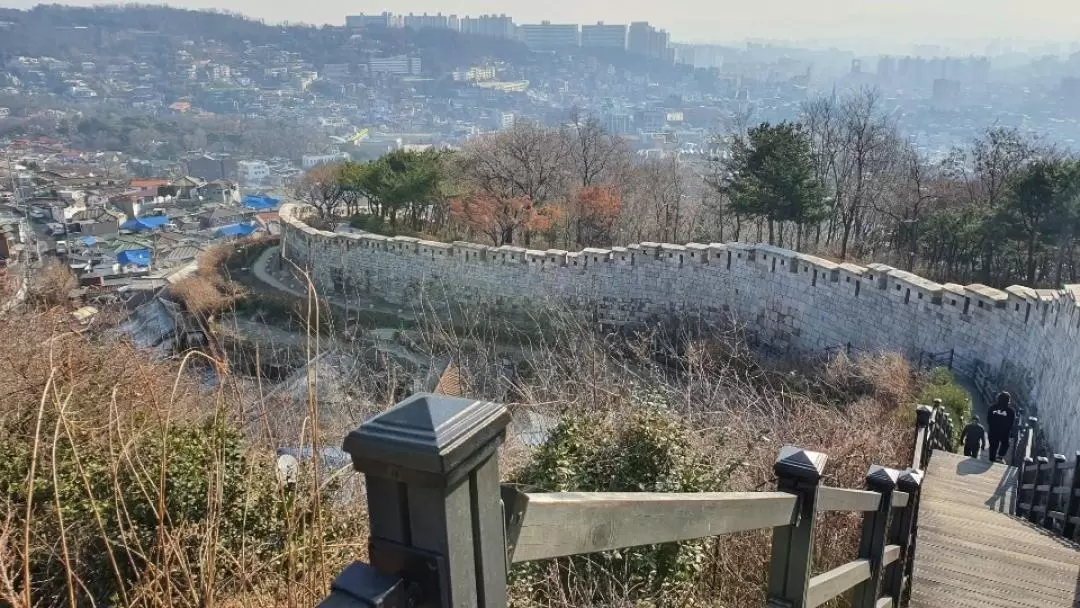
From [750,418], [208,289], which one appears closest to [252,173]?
[208,289]

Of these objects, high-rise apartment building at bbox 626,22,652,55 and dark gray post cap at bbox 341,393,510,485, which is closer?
dark gray post cap at bbox 341,393,510,485

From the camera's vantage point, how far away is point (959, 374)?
1030 cm

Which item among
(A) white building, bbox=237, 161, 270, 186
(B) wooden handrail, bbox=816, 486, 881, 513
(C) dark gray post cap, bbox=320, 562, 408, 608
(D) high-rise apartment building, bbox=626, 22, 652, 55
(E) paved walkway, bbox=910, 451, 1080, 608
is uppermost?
(D) high-rise apartment building, bbox=626, 22, 652, 55

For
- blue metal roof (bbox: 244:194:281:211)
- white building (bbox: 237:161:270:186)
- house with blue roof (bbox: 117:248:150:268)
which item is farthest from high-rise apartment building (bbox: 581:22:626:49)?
house with blue roof (bbox: 117:248:150:268)

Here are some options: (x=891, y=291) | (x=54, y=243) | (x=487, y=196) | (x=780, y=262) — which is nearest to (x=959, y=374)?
(x=891, y=291)

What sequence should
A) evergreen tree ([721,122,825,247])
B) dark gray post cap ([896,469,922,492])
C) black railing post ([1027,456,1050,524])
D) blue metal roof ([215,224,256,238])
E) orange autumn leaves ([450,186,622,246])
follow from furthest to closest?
blue metal roof ([215,224,256,238]) → orange autumn leaves ([450,186,622,246]) → evergreen tree ([721,122,825,247]) → black railing post ([1027,456,1050,524]) → dark gray post cap ([896,469,922,492])

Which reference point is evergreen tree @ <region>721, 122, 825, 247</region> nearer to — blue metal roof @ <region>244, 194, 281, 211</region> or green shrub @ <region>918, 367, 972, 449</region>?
green shrub @ <region>918, 367, 972, 449</region>

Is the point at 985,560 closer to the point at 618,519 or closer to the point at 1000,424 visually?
the point at 1000,424

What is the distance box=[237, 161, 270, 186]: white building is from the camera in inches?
2904

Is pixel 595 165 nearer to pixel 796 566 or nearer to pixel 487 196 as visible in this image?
pixel 487 196

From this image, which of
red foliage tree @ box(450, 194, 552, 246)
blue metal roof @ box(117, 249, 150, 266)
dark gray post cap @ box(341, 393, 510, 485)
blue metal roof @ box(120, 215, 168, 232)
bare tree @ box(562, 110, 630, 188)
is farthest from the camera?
blue metal roof @ box(120, 215, 168, 232)

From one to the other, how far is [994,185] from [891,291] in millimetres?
8735

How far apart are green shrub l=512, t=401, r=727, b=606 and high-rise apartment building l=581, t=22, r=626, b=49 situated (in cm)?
19480

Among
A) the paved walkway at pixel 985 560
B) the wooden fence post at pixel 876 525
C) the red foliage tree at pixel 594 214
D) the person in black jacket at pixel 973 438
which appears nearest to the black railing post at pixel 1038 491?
the paved walkway at pixel 985 560
